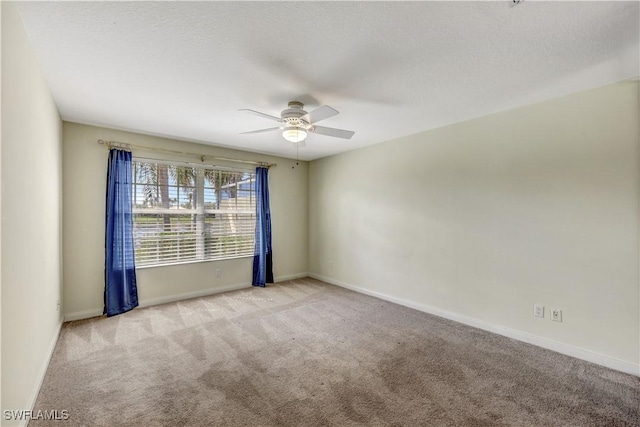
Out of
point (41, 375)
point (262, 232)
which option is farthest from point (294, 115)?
point (41, 375)

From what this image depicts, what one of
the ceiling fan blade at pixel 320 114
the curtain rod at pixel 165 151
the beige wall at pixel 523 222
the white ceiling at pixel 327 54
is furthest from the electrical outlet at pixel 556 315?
the curtain rod at pixel 165 151

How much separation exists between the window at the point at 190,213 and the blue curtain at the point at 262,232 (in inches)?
4.7

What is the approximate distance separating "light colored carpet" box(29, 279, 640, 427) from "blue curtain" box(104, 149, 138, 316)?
295 mm

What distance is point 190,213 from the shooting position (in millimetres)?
4277

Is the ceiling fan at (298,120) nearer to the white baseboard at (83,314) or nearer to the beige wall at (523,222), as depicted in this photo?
the beige wall at (523,222)

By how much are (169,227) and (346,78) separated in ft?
10.7

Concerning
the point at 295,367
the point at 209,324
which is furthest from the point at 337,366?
the point at 209,324

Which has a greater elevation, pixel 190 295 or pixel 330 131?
pixel 330 131

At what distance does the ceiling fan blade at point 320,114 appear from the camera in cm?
229

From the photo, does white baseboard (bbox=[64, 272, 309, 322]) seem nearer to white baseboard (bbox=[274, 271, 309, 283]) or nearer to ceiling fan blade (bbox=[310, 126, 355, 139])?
white baseboard (bbox=[274, 271, 309, 283])

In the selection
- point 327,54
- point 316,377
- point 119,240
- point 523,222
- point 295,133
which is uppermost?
point 327,54

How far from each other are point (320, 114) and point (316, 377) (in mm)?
2155

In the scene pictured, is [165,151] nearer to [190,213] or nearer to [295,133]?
[190,213]

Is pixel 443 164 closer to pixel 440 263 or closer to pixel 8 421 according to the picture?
pixel 440 263
